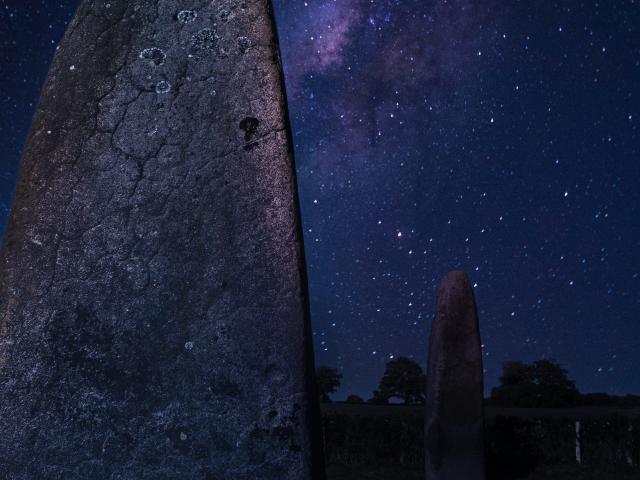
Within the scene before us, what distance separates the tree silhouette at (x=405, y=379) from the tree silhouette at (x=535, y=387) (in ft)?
8.90

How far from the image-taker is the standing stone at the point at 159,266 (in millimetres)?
1762

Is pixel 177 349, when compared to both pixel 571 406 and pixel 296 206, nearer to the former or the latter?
pixel 296 206

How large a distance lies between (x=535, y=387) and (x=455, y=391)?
14.7 meters

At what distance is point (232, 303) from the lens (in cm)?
181

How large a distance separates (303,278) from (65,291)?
75cm

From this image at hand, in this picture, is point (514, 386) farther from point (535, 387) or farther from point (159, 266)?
point (159, 266)

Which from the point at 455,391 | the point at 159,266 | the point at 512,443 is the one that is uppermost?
the point at 159,266

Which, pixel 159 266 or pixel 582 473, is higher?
pixel 159 266

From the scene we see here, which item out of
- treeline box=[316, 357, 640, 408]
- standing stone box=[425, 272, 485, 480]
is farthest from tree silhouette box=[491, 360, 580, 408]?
standing stone box=[425, 272, 485, 480]

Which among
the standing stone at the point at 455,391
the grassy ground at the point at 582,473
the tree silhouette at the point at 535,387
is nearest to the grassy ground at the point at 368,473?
the grassy ground at the point at 582,473

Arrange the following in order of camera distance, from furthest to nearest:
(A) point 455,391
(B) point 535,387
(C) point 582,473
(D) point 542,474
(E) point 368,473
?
(B) point 535,387
(E) point 368,473
(C) point 582,473
(D) point 542,474
(A) point 455,391

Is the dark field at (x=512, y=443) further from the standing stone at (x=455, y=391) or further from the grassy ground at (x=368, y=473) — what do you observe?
the standing stone at (x=455, y=391)

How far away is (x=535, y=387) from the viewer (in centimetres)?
2050

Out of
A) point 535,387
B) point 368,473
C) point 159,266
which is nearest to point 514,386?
point 535,387
